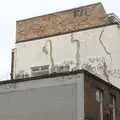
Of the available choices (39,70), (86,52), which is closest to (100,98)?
(86,52)

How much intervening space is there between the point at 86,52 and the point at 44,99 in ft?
39.3

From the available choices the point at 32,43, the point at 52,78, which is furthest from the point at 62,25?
the point at 52,78

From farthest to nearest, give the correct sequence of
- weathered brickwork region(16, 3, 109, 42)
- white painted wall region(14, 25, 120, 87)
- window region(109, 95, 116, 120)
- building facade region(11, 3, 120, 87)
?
weathered brickwork region(16, 3, 109, 42) → building facade region(11, 3, 120, 87) → white painted wall region(14, 25, 120, 87) → window region(109, 95, 116, 120)

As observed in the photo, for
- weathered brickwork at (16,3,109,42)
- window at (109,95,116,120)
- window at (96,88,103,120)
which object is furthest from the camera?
weathered brickwork at (16,3,109,42)

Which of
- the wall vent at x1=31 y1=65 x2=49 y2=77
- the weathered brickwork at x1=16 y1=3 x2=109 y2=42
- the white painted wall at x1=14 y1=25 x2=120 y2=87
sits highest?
the weathered brickwork at x1=16 y1=3 x2=109 y2=42

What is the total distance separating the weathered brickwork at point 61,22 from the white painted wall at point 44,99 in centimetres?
1239

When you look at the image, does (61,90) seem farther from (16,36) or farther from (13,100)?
(16,36)

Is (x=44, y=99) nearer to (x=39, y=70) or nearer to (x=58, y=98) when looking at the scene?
(x=58, y=98)

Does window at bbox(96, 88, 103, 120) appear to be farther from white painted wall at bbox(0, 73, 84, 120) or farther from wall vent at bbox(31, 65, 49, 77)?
wall vent at bbox(31, 65, 49, 77)

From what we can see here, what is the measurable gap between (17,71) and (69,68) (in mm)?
6252

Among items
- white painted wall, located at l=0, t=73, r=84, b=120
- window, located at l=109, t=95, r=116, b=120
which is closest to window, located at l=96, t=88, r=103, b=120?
window, located at l=109, t=95, r=116, b=120

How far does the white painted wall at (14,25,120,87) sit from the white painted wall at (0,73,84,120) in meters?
9.75

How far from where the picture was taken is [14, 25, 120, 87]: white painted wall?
145 feet

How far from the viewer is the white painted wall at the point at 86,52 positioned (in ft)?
145
